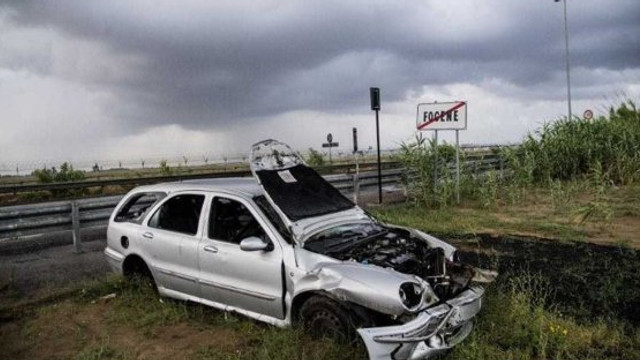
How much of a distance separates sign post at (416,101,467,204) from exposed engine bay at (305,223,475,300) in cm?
843

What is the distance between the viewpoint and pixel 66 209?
934 cm

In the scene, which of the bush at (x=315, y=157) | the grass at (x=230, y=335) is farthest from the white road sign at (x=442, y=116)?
the bush at (x=315, y=157)

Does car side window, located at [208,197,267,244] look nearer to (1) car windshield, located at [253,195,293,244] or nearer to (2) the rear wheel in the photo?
(1) car windshield, located at [253,195,293,244]

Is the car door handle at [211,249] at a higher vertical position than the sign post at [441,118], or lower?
lower

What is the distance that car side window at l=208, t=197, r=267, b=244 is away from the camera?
548cm

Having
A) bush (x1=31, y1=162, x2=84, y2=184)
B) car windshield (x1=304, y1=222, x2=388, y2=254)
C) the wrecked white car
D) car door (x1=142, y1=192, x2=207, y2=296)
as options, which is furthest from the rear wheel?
bush (x1=31, y1=162, x2=84, y2=184)

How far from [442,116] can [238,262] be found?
9.71 meters

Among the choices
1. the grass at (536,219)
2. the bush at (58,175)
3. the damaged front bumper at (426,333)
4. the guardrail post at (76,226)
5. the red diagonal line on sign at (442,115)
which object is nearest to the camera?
the damaged front bumper at (426,333)

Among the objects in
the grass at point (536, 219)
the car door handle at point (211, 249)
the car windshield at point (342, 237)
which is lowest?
the grass at point (536, 219)

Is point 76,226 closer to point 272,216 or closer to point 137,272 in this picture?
point 137,272

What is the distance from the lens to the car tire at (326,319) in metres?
4.49

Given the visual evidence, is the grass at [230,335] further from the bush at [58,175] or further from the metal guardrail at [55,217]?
the bush at [58,175]

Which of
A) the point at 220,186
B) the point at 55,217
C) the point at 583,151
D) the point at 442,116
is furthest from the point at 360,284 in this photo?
the point at 583,151

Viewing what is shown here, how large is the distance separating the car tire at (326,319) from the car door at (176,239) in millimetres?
1618
